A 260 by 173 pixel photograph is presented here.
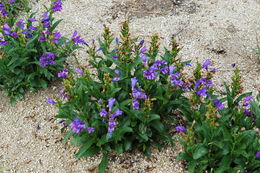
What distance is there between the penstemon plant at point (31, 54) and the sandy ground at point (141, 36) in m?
0.21

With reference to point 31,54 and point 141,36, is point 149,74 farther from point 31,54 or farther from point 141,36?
point 141,36

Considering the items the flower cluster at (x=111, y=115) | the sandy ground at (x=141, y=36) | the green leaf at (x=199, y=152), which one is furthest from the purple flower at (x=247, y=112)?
the flower cluster at (x=111, y=115)

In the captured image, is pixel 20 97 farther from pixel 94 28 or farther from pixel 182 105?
pixel 182 105

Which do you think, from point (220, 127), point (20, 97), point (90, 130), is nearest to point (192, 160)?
point (220, 127)

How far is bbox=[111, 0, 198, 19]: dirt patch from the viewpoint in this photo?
Answer: 230 inches

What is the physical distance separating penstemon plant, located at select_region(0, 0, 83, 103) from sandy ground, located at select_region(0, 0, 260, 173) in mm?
210

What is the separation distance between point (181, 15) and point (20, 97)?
3.18 metres

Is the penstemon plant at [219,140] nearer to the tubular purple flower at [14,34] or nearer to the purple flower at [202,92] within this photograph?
the purple flower at [202,92]

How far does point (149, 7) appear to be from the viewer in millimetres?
6020

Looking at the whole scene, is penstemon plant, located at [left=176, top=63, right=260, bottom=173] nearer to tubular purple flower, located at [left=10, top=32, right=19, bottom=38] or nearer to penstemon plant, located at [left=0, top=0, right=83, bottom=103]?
penstemon plant, located at [left=0, top=0, right=83, bottom=103]

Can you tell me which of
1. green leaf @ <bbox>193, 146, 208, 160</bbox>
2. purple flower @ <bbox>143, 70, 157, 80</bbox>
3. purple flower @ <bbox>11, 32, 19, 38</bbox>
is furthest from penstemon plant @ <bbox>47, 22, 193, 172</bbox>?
purple flower @ <bbox>11, 32, 19, 38</bbox>

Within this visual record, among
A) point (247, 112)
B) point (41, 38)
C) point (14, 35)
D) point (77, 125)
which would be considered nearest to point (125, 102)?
point (77, 125)

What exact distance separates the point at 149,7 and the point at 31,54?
2.67 meters

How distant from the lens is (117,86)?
3492 millimetres
